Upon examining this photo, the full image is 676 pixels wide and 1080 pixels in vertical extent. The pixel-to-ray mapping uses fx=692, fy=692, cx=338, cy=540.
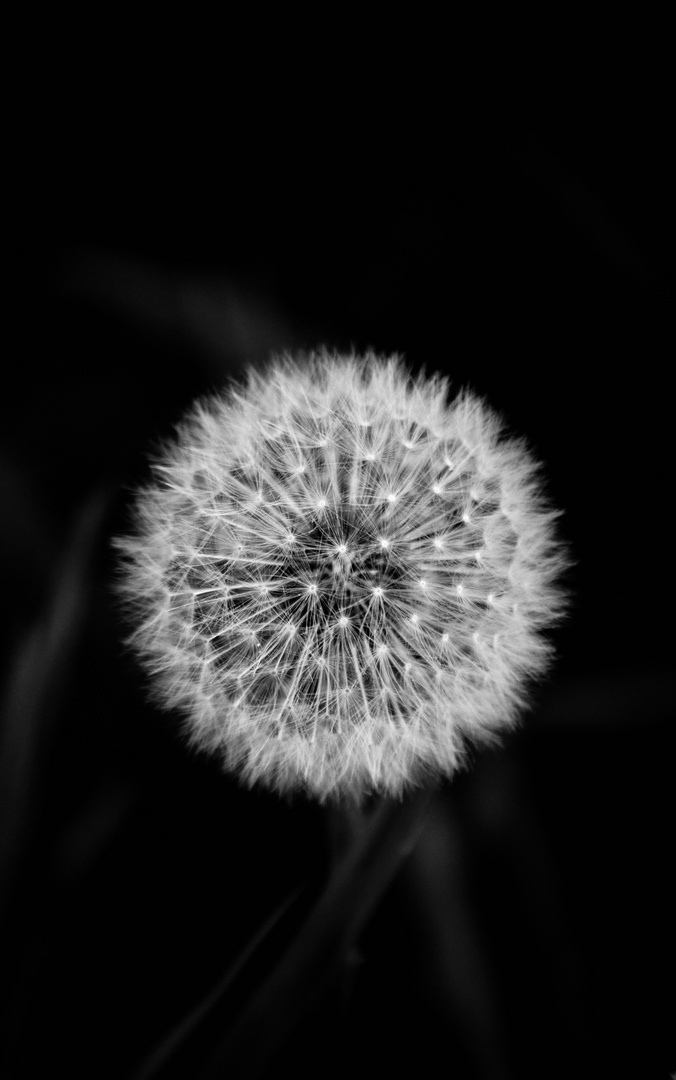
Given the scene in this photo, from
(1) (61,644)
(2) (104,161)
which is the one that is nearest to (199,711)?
(1) (61,644)

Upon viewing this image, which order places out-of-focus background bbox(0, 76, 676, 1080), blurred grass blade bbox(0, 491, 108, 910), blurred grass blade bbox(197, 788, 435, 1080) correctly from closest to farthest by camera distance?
blurred grass blade bbox(197, 788, 435, 1080) < blurred grass blade bbox(0, 491, 108, 910) < out-of-focus background bbox(0, 76, 676, 1080)

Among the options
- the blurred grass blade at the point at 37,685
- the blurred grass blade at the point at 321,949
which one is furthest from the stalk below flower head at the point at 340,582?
the blurred grass blade at the point at 37,685

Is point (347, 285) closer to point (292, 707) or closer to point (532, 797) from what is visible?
point (292, 707)

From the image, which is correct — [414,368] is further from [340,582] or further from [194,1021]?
[194,1021]

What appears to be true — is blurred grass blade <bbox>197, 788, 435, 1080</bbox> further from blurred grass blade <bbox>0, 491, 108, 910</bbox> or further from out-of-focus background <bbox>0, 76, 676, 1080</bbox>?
blurred grass blade <bbox>0, 491, 108, 910</bbox>

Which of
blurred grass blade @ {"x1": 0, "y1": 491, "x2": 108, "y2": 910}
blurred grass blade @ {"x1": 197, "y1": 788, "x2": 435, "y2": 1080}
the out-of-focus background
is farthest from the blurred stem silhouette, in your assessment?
blurred grass blade @ {"x1": 0, "y1": 491, "x2": 108, "y2": 910}

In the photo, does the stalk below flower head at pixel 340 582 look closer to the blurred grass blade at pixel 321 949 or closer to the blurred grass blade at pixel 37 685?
the blurred grass blade at pixel 321 949
